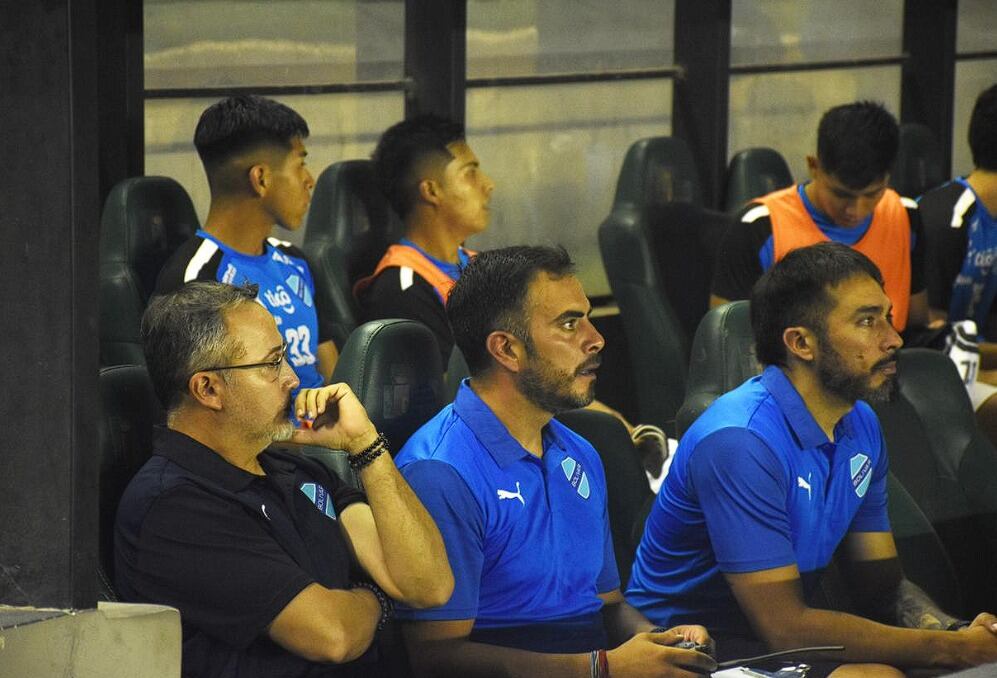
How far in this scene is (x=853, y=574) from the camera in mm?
2662

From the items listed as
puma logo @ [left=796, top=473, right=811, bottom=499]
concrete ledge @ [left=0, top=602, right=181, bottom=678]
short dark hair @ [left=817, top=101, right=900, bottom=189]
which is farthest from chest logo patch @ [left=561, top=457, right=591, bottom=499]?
short dark hair @ [left=817, top=101, right=900, bottom=189]

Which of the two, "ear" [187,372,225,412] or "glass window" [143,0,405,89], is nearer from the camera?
"ear" [187,372,225,412]

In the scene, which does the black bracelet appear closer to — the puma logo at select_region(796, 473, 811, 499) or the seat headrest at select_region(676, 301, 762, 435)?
the puma logo at select_region(796, 473, 811, 499)

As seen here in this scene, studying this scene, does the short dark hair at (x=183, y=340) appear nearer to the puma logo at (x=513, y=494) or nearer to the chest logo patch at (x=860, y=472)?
the puma logo at (x=513, y=494)

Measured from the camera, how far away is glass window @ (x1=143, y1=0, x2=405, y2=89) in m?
4.07

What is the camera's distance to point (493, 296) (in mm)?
2438

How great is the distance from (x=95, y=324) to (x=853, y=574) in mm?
1493

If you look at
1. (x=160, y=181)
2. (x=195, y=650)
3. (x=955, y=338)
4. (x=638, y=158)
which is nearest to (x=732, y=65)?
(x=638, y=158)

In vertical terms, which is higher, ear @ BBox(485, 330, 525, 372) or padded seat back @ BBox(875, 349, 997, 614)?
ear @ BBox(485, 330, 525, 372)

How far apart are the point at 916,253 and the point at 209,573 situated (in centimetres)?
260

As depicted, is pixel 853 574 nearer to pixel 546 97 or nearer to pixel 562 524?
pixel 562 524

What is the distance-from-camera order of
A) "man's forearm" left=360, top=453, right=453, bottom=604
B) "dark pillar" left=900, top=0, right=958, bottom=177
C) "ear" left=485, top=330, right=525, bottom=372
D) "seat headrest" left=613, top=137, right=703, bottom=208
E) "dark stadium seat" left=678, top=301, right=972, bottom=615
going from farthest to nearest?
1. "dark pillar" left=900, top=0, right=958, bottom=177
2. "seat headrest" left=613, top=137, right=703, bottom=208
3. "dark stadium seat" left=678, top=301, right=972, bottom=615
4. "ear" left=485, top=330, right=525, bottom=372
5. "man's forearm" left=360, top=453, right=453, bottom=604

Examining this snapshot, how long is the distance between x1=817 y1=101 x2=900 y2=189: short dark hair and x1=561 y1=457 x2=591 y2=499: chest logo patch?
5.70ft

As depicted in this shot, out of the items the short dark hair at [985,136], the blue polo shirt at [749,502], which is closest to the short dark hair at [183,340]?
the blue polo shirt at [749,502]
